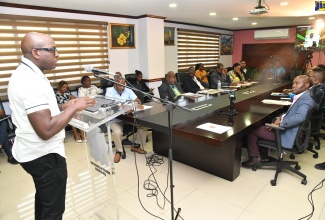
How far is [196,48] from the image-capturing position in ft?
24.0

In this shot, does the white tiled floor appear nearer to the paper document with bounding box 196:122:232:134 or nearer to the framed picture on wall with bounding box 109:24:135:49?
the paper document with bounding box 196:122:232:134

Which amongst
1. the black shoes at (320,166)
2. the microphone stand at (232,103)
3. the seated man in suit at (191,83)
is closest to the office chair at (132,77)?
the seated man in suit at (191,83)

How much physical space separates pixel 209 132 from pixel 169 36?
4711 mm

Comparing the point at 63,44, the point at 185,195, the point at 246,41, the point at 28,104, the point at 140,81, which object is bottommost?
the point at 185,195

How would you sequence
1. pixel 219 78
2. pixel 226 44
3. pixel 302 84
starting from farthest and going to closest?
pixel 226 44
pixel 219 78
pixel 302 84

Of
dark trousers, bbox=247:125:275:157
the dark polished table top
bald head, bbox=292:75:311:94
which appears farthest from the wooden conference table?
bald head, bbox=292:75:311:94

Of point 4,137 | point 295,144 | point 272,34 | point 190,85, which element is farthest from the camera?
point 272,34

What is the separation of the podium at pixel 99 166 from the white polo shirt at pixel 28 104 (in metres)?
0.24

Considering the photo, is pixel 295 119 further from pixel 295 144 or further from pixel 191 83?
pixel 191 83

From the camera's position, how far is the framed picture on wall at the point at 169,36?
6101mm

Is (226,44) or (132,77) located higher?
(226,44)

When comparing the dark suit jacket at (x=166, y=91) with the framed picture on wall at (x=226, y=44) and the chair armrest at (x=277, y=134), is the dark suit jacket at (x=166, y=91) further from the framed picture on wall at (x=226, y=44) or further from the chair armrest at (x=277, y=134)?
the framed picture on wall at (x=226, y=44)

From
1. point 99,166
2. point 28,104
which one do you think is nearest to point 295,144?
point 99,166

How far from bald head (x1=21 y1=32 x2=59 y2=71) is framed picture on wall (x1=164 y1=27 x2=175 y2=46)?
17.1 ft
